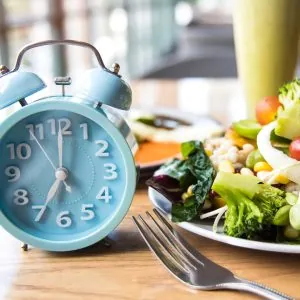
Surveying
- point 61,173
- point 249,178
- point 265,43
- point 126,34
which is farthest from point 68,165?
point 126,34

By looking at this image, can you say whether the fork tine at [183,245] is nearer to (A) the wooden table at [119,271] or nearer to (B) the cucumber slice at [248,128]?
(A) the wooden table at [119,271]

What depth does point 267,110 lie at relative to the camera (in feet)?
3.12

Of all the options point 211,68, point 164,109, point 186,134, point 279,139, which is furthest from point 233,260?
point 211,68

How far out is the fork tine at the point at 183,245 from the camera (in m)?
0.75

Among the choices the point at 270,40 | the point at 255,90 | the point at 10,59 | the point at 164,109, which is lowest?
the point at 10,59

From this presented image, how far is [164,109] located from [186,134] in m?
0.26

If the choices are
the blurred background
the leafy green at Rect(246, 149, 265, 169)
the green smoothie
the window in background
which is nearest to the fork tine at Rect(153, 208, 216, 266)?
the leafy green at Rect(246, 149, 265, 169)

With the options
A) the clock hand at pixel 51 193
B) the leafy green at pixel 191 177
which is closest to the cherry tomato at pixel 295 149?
the leafy green at pixel 191 177

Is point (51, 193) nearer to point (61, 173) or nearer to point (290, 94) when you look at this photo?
point (61, 173)

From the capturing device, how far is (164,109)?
156 cm

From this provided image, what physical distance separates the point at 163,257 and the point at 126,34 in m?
5.87

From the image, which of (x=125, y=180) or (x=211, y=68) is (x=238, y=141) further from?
(x=211, y=68)

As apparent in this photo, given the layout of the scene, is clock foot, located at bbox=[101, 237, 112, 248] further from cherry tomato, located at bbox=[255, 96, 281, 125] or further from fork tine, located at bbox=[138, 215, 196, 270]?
cherry tomato, located at bbox=[255, 96, 281, 125]

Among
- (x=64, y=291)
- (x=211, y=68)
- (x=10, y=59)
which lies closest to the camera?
(x=64, y=291)
